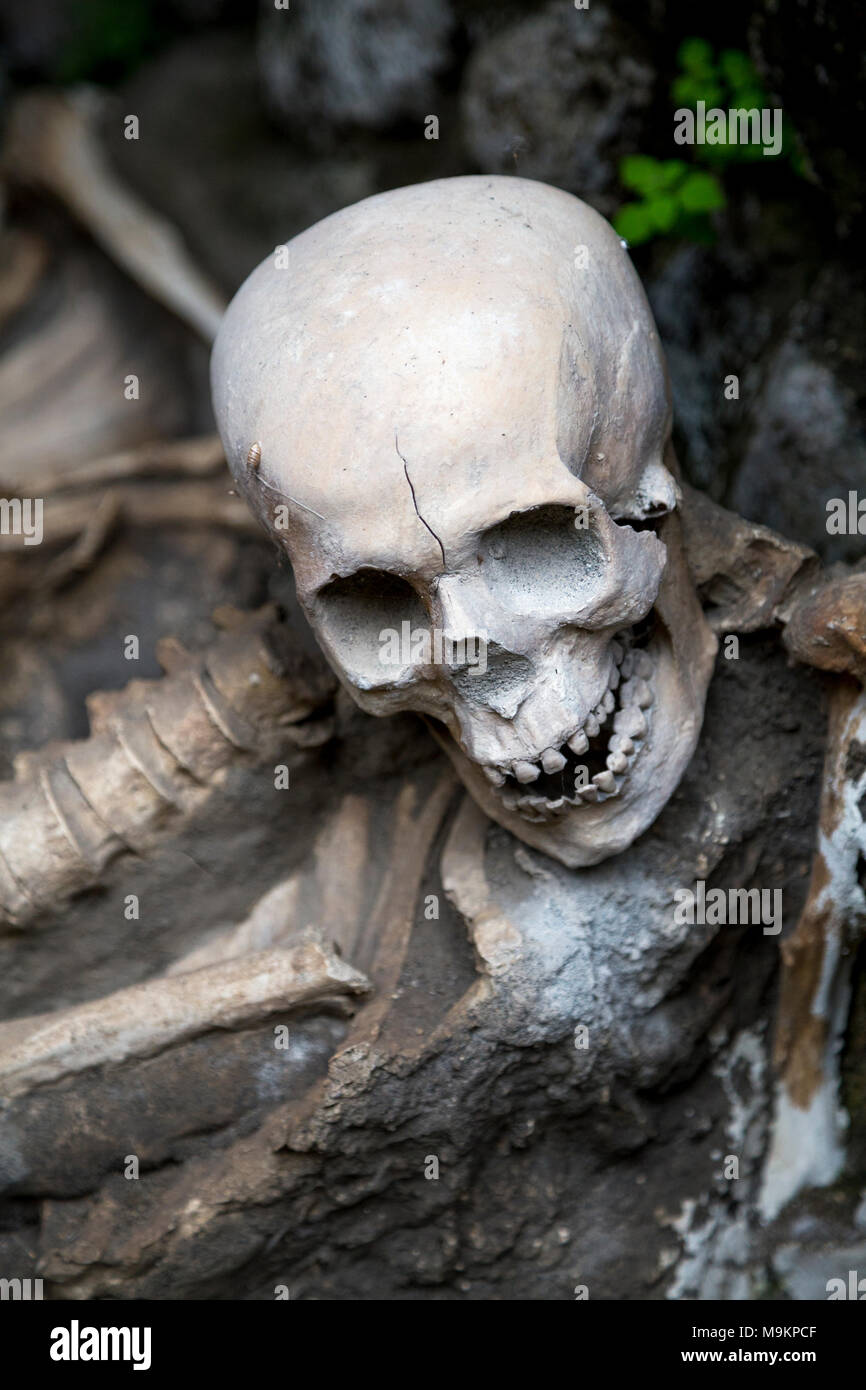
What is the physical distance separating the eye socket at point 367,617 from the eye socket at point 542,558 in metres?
0.12

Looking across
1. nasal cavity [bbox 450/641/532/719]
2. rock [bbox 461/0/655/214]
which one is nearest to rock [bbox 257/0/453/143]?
rock [bbox 461/0/655/214]

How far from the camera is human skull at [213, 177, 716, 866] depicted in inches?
61.5

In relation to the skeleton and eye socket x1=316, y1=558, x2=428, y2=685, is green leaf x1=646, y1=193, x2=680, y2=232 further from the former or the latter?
eye socket x1=316, y1=558, x2=428, y2=685

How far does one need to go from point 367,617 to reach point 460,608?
0.63 ft

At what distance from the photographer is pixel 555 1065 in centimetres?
194

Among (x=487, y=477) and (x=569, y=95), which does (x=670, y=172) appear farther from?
(x=487, y=477)

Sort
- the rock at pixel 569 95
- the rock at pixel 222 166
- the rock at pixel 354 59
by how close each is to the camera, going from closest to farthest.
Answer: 1. the rock at pixel 569 95
2. the rock at pixel 354 59
3. the rock at pixel 222 166

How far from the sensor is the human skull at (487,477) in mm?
1562

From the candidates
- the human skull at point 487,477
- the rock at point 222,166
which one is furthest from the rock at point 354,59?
the human skull at point 487,477

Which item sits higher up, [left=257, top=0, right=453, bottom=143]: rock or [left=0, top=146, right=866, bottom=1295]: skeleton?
[left=257, top=0, right=453, bottom=143]: rock

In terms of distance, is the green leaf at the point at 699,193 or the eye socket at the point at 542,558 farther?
the green leaf at the point at 699,193

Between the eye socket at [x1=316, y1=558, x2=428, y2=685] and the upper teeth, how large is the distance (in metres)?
0.21

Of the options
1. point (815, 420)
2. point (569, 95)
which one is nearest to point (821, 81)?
point (815, 420)

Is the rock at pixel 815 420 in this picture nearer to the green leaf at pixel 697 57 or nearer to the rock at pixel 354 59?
the green leaf at pixel 697 57
